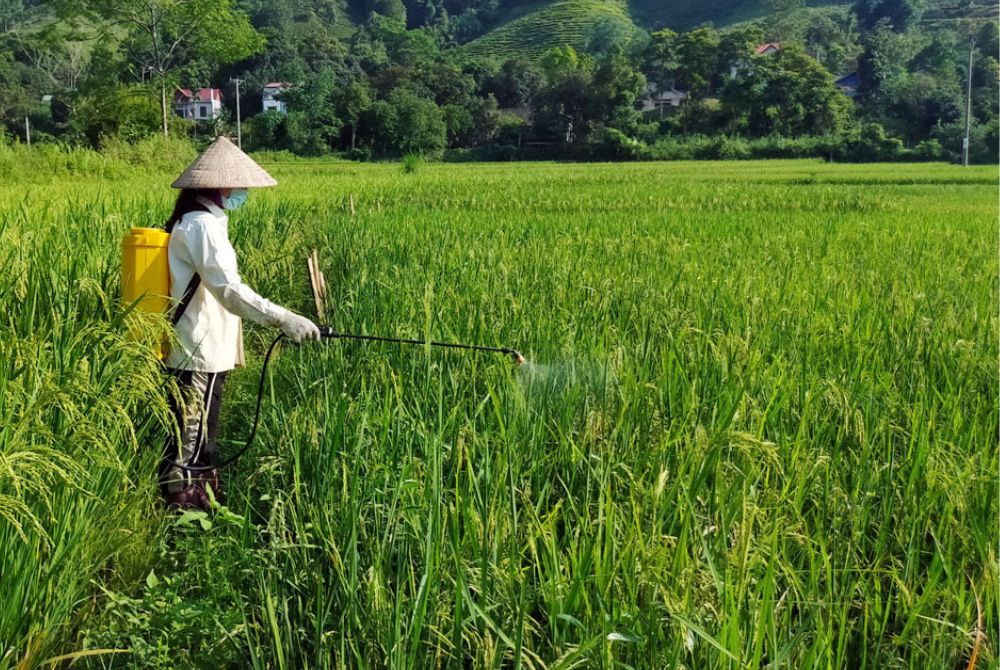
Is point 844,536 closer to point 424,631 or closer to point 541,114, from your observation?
point 424,631

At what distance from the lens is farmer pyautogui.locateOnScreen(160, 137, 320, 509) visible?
3.04 metres

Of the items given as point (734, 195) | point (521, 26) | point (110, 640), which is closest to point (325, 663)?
point (110, 640)

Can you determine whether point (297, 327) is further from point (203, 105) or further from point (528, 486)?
point (203, 105)

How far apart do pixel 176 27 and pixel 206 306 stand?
83.9ft

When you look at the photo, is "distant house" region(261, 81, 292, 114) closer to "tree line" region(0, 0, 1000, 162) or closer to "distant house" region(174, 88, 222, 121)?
"tree line" region(0, 0, 1000, 162)

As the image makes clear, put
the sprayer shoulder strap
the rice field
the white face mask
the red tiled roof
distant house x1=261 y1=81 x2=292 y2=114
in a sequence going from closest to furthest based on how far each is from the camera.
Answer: the rice field
the sprayer shoulder strap
the white face mask
distant house x1=261 y1=81 x2=292 y2=114
the red tiled roof

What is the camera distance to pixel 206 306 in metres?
3.27

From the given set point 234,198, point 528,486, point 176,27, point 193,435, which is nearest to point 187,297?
point 234,198

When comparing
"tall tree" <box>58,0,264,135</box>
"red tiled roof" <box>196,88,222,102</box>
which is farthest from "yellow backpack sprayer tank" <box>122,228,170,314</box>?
"red tiled roof" <box>196,88,222,102</box>

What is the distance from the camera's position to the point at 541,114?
Result: 5594 cm

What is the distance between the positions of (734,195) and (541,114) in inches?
1675

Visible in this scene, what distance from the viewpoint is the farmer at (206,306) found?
9.97 feet

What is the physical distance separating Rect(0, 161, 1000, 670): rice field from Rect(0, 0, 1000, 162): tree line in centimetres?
1937

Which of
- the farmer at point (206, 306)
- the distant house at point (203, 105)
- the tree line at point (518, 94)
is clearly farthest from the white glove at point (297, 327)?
the distant house at point (203, 105)
